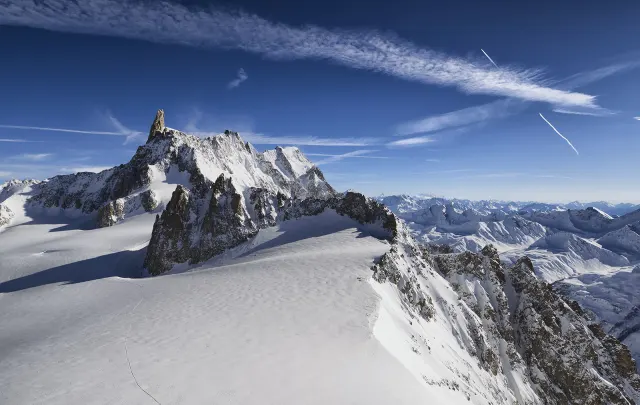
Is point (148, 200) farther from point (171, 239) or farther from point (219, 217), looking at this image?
point (219, 217)

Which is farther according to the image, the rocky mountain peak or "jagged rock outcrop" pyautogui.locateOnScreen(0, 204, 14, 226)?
the rocky mountain peak

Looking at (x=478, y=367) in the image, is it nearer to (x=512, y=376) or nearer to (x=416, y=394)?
(x=512, y=376)

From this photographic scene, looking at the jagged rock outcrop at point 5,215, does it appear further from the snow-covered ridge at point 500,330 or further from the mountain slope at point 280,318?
the snow-covered ridge at point 500,330

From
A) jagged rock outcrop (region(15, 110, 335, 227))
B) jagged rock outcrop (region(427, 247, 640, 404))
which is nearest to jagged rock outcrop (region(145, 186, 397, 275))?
jagged rock outcrop (region(427, 247, 640, 404))

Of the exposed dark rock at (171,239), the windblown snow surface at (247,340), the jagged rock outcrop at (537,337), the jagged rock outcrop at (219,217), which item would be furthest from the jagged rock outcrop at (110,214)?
the jagged rock outcrop at (537,337)

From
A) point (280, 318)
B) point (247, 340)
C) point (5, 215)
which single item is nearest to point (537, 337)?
point (280, 318)

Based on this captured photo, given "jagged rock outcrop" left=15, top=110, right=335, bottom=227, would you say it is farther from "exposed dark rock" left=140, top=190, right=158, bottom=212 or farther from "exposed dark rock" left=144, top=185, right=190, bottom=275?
"exposed dark rock" left=144, top=185, right=190, bottom=275

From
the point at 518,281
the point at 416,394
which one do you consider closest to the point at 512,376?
the point at 518,281

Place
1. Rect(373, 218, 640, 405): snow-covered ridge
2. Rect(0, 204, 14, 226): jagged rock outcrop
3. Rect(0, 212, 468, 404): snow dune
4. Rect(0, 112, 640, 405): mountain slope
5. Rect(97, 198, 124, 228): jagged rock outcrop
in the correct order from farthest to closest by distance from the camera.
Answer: Rect(0, 204, 14, 226): jagged rock outcrop < Rect(97, 198, 124, 228): jagged rock outcrop < Rect(373, 218, 640, 405): snow-covered ridge < Rect(0, 112, 640, 405): mountain slope < Rect(0, 212, 468, 404): snow dune
